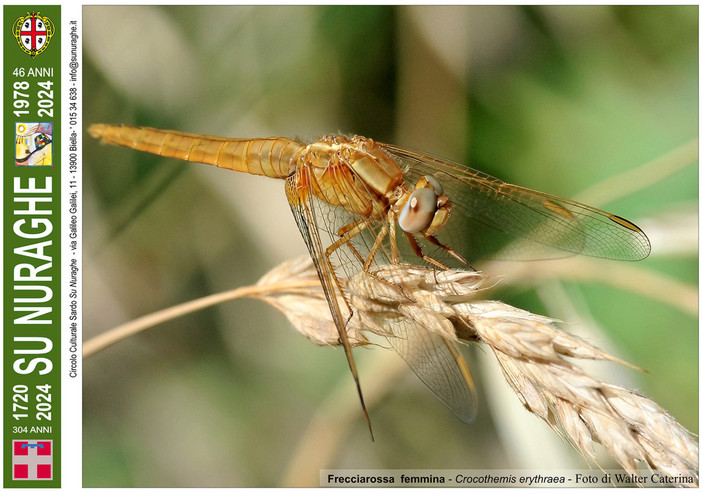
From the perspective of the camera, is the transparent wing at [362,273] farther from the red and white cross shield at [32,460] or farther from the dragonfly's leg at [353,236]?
the red and white cross shield at [32,460]

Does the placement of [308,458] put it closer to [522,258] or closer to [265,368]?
[265,368]

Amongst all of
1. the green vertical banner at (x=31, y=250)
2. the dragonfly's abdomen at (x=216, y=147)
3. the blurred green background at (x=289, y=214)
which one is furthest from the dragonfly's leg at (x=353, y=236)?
the green vertical banner at (x=31, y=250)

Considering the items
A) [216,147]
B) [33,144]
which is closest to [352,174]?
[216,147]

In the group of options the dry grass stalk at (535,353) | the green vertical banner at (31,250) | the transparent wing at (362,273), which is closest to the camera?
the dry grass stalk at (535,353)

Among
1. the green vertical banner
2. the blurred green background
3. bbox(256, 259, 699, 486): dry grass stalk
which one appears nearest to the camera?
bbox(256, 259, 699, 486): dry grass stalk

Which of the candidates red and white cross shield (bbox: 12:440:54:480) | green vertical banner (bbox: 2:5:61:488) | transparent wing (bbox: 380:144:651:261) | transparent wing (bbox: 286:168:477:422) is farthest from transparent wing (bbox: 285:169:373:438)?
red and white cross shield (bbox: 12:440:54:480)

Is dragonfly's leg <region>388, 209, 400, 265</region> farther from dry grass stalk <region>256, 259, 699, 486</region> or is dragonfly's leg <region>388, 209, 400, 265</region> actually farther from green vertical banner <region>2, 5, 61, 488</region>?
green vertical banner <region>2, 5, 61, 488</region>

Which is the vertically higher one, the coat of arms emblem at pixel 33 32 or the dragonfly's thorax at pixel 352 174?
the coat of arms emblem at pixel 33 32
